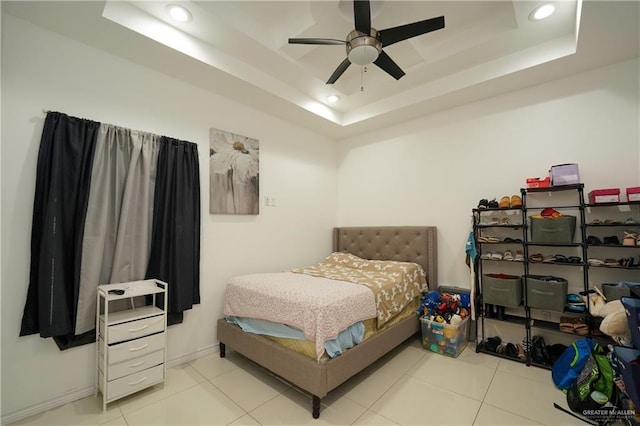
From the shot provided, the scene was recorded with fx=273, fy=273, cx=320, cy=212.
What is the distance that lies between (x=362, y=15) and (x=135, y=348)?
3.01m

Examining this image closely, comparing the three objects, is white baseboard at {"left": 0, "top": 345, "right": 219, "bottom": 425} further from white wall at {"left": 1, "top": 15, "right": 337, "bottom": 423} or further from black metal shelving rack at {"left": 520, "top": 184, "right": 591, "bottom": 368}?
black metal shelving rack at {"left": 520, "top": 184, "right": 591, "bottom": 368}

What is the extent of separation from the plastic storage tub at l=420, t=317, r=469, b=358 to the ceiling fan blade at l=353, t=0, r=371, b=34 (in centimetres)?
285

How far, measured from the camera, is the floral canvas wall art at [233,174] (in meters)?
3.04

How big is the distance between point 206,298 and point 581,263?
3.63m

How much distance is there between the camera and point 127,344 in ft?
6.83

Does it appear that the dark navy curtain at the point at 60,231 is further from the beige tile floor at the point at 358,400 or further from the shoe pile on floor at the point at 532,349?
the shoe pile on floor at the point at 532,349

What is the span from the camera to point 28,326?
1951mm

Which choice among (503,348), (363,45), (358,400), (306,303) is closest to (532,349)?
(503,348)

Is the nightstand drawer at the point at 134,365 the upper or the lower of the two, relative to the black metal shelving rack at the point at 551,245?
lower

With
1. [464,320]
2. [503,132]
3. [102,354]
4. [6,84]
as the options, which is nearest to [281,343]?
[102,354]

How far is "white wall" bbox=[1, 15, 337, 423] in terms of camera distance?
195 cm

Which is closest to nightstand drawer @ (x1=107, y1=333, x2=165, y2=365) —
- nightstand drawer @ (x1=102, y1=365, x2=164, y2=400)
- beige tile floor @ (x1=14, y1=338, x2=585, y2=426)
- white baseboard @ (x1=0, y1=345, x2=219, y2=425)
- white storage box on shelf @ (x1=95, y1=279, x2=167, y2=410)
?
white storage box on shelf @ (x1=95, y1=279, x2=167, y2=410)

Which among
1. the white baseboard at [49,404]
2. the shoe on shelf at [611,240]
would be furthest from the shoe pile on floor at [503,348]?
the white baseboard at [49,404]

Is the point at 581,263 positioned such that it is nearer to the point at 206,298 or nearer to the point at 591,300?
the point at 591,300
